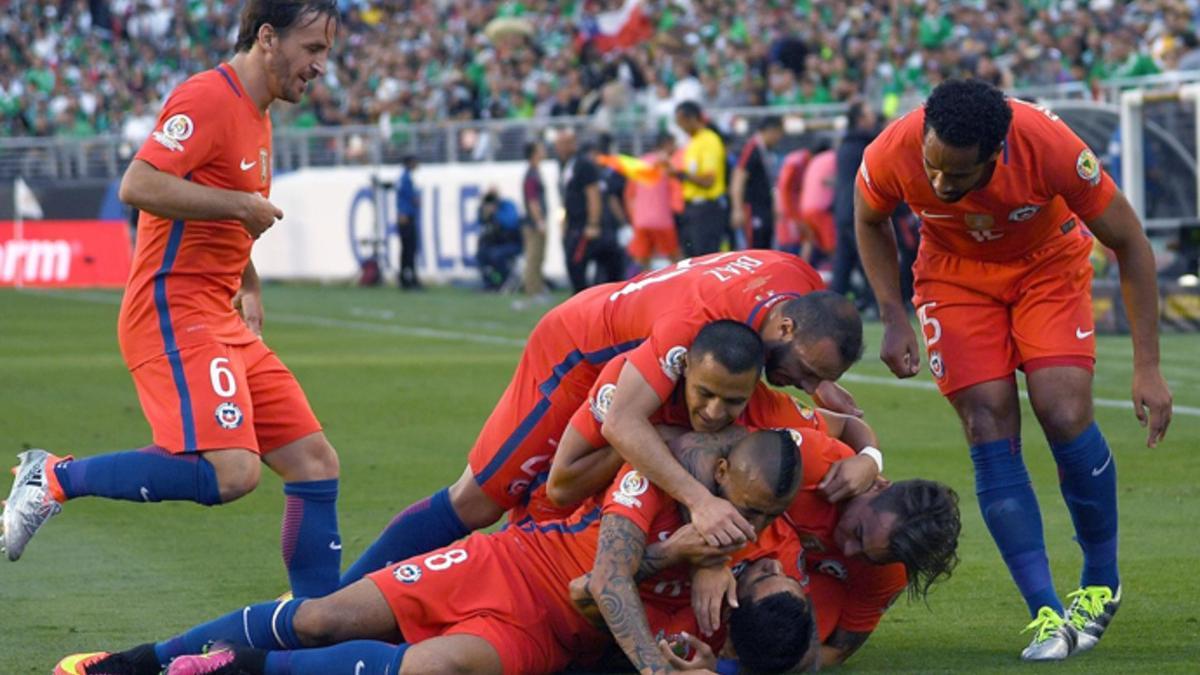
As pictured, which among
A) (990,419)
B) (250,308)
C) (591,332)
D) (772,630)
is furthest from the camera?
(250,308)

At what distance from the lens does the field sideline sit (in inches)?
261

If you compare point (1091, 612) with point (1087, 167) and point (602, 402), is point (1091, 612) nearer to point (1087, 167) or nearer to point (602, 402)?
point (1087, 167)

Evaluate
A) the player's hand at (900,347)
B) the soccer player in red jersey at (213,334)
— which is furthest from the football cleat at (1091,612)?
the soccer player in red jersey at (213,334)

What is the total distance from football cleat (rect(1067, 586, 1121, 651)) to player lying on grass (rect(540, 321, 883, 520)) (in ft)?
2.62

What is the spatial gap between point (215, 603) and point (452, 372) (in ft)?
28.5

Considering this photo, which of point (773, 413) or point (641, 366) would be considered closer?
point (641, 366)

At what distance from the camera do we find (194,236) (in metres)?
6.80

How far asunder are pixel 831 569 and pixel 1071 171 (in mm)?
1406

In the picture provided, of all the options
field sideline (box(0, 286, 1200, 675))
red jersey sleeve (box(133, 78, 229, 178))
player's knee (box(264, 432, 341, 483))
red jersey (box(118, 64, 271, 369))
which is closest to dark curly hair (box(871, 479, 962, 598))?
field sideline (box(0, 286, 1200, 675))

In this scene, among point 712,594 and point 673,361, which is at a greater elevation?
point 673,361

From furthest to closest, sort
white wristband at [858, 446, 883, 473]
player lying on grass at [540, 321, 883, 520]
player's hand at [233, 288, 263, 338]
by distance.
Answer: player's hand at [233, 288, 263, 338], white wristband at [858, 446, 883, 473], player lying on grass at [540, 321, 883, 520]

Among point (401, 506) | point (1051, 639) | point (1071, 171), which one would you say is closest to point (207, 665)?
point (1051, 639)

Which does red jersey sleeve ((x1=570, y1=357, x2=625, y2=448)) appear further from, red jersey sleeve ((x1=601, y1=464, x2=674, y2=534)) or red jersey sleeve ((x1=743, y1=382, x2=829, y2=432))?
red jersey sleeve ((x1=743, y1=382, x2=829, y2=432))

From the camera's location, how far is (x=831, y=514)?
241 inches
